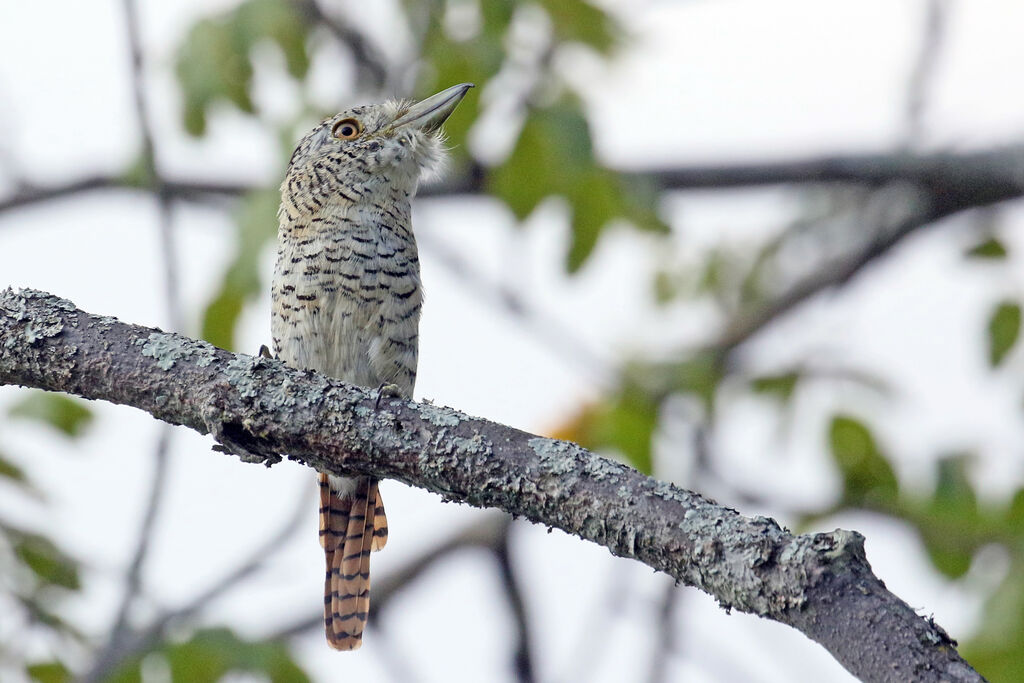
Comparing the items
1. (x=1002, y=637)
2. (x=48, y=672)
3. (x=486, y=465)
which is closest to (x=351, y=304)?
(x=48, y=672)

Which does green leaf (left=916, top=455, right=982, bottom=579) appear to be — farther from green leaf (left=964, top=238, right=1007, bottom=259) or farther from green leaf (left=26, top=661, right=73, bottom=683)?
green leaf (left=26, top=661, right=73, bottom=683)

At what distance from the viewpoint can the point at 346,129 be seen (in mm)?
4648

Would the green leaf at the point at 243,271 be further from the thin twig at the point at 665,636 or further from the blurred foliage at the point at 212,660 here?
the thin twig at the point at 665,636

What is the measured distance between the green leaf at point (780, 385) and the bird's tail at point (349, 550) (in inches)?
71.2

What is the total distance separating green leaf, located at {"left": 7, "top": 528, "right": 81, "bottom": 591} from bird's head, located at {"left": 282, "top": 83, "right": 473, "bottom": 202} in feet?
4.78

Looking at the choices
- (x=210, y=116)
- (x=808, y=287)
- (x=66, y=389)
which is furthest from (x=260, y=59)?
(x=808, y=287)

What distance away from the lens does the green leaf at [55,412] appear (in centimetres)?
402

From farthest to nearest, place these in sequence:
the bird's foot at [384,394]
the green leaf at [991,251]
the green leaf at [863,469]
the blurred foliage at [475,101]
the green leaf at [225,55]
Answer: the green leaf at [991,251]
the green leaf at [863,469]
the green leaf at [225,55]
the blurred foliage at [475,101]
the bird's foot at [384,394]

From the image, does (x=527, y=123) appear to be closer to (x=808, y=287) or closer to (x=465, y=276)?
(x=465, y=276)

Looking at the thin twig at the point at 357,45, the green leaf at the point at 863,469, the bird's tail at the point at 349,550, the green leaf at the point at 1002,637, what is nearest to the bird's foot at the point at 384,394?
the bird's tail at the point at 349,550

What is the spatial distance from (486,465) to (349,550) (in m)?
2.07

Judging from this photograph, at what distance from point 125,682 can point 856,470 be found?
8.57 feet

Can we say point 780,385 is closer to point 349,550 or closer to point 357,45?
point 349,550

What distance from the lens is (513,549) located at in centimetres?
619
